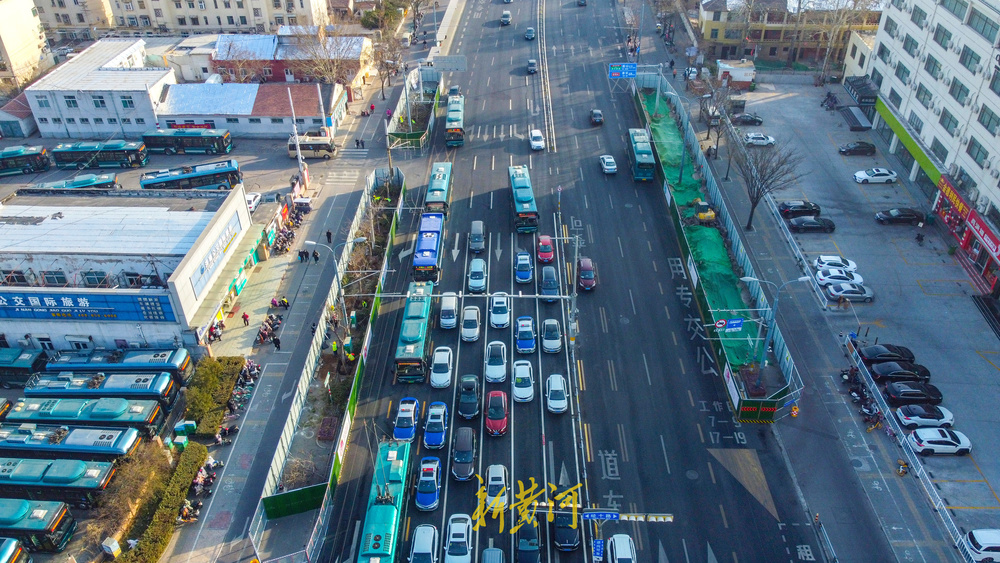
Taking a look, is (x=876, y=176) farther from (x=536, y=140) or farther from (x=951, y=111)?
(x=536, y=140)

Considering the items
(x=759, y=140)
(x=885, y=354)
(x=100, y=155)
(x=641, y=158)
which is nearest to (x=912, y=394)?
(x=885, y=354)

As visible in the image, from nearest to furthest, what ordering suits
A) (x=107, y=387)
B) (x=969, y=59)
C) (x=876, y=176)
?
(x=107, y=387)
(x=969, y=59)
(x=876, y=176)

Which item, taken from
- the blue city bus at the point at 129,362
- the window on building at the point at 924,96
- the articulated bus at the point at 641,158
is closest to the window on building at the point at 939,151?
the window on building at the point at 924,96

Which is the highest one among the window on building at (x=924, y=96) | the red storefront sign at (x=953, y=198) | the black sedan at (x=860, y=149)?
the window on building at (x=924, y=96)

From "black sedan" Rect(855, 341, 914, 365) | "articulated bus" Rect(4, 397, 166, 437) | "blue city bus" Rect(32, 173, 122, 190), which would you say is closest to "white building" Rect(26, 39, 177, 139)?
"blue city bus" Rect(32, 173, 122, 190)

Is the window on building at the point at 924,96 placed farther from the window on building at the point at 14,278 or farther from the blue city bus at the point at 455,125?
the window on building at the point at 14,278

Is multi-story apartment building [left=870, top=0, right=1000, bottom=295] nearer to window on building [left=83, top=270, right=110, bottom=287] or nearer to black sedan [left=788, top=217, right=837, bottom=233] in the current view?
black sedan [left=788, top=217, right=837, bottom=233]
